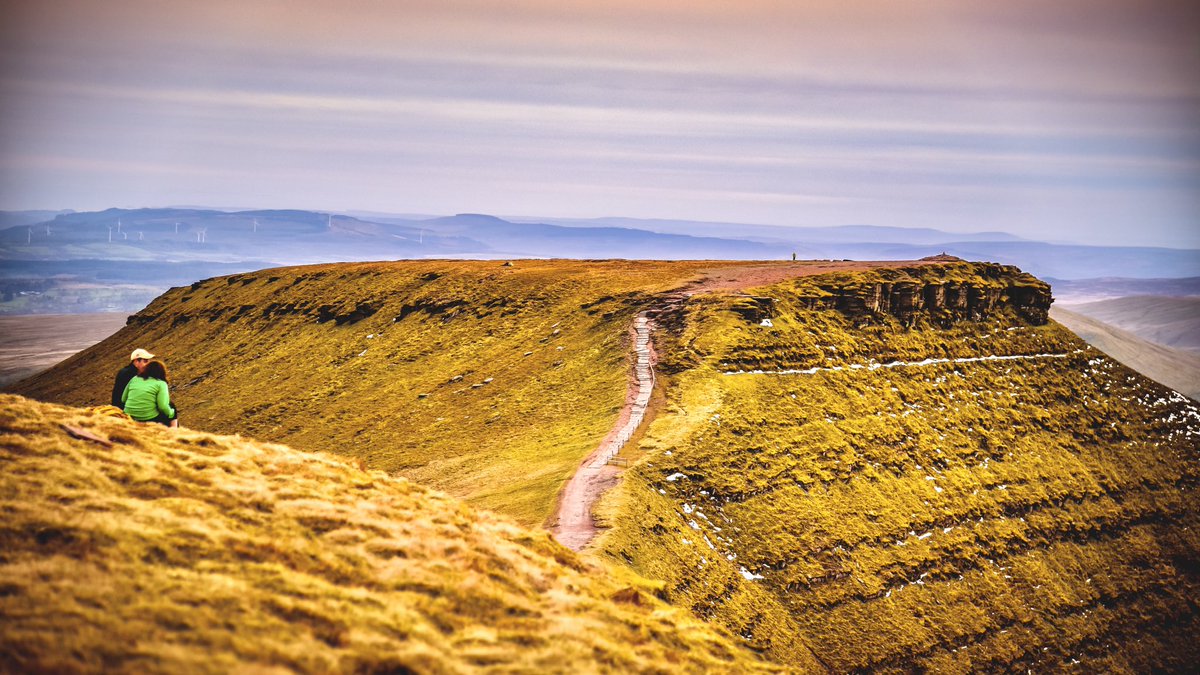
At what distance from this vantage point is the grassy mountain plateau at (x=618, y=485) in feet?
67.2

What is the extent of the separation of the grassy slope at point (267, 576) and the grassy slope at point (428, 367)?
1174 centimetres

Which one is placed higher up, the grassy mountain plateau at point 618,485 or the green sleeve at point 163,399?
the green sleeve at point 163,399

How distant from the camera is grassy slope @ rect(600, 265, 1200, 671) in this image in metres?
43.5

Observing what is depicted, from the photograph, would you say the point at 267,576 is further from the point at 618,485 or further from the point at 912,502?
the point at 912,502

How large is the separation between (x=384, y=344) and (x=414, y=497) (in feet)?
204

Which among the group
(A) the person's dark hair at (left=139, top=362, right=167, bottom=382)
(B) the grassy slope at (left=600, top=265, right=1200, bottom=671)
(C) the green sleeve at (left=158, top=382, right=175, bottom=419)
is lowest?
(B) the grassy slope at (left=600, top=265, right=1200, bottom=671)

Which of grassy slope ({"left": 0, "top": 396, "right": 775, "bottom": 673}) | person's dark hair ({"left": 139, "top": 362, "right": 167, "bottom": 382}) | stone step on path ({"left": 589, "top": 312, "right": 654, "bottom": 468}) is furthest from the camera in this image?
stone step on path ({"left": 589, "top": 312, "right": 654, "bottom": 468})

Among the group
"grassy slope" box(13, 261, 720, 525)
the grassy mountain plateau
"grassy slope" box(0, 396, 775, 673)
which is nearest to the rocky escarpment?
the grassy mountain plateau

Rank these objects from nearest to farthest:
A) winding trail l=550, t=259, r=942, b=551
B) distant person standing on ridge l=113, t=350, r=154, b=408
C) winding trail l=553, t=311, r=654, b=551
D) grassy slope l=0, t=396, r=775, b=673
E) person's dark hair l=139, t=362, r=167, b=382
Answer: grassy slope l=0, t=396, r=775, b=673 < distant person standing on ridge l=113, t=350, r=154, b=408 < person's dark hair l=139, t=362, r=167, b=382 < winding trail l=553, t=311, r=654, b=551 < winding trail l=550, t=259, r=942, b=551

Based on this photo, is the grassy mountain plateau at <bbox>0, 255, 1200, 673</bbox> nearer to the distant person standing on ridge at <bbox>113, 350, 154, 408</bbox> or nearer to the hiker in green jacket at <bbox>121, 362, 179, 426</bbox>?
the hiker in green jacket at <bbox>121, 362, 179, 426</bbox>

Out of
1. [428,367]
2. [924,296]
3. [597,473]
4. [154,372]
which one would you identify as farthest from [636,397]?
[924,296]

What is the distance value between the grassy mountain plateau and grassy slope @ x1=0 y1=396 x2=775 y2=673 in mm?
91

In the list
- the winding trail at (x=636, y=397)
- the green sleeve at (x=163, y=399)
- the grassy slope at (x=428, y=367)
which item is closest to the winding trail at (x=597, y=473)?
the winding trail at (x=636, y=397)

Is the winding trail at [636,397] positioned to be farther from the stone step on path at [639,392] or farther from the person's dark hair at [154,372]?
the person's dark hair at [154,372]
